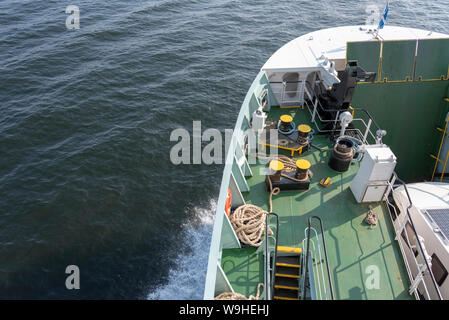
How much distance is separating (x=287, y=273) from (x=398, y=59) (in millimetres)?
10525

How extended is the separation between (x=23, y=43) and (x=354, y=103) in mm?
30005

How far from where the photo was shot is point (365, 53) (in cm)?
1267

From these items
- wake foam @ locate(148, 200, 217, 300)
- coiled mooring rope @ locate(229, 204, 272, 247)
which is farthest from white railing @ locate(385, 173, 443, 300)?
wake foam @ locate(148, 200, 217, 300)

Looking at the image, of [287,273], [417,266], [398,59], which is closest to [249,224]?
[287,273]

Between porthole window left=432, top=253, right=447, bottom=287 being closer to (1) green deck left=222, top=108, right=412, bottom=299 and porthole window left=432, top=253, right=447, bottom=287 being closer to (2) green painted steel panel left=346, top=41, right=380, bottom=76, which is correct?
(1) green deck left=222, top=108, right=412, bottom=299

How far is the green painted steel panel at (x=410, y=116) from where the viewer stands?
43.2 feet

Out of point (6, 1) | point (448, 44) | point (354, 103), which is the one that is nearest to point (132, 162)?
point (354, 103)

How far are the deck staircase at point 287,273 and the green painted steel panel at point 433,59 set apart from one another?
411 inches

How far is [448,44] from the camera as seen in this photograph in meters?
12.8

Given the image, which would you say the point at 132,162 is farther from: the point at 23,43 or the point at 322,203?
the point at 23,43

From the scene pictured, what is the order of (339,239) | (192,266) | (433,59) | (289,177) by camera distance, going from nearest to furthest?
(339,239) < (289,177) < (433,59) < (192,266)

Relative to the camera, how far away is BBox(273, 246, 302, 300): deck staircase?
741cm

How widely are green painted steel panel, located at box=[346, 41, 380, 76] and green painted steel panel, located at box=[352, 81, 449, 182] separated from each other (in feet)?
2.90

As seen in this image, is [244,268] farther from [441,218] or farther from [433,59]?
[433,59]
